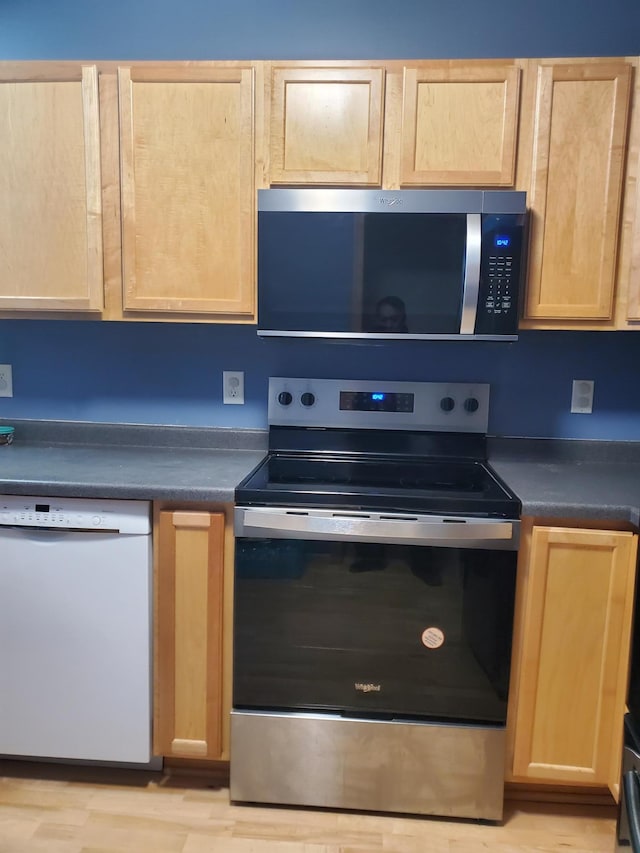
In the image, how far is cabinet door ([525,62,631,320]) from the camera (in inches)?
71.2

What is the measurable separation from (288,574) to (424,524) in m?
0.39

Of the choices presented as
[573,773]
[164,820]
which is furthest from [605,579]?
[164,820]

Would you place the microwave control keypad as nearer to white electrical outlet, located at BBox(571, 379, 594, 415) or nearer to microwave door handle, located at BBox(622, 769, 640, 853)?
white electrical outlet, located at BBox(571, 379, 594, 415)

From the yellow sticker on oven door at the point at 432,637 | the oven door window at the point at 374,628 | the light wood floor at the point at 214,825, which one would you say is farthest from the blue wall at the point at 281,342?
the light wood floor at the point at 214,825

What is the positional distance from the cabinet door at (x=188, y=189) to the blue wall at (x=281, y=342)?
308 mm

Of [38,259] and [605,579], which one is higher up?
[38,259]

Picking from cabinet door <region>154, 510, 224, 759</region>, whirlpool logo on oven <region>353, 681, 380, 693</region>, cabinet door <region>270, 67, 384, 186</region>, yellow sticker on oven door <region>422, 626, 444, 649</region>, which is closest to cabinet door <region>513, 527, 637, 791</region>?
yellow sticker on oven door <region>422, 626, 444, 649</region>

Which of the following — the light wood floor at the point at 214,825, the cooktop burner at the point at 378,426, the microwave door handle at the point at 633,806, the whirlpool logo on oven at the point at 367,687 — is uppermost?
the cooktop burner at the point at 378,426

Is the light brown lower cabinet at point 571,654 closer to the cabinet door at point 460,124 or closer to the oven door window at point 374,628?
the oven door window at point 374,628

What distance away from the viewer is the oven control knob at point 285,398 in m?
2.21

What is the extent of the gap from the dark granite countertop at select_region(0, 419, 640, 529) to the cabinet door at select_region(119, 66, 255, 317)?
0.49 m

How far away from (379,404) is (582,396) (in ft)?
2.27

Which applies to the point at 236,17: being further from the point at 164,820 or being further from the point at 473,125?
the point at 164,820

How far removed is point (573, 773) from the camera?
1.77 meters
